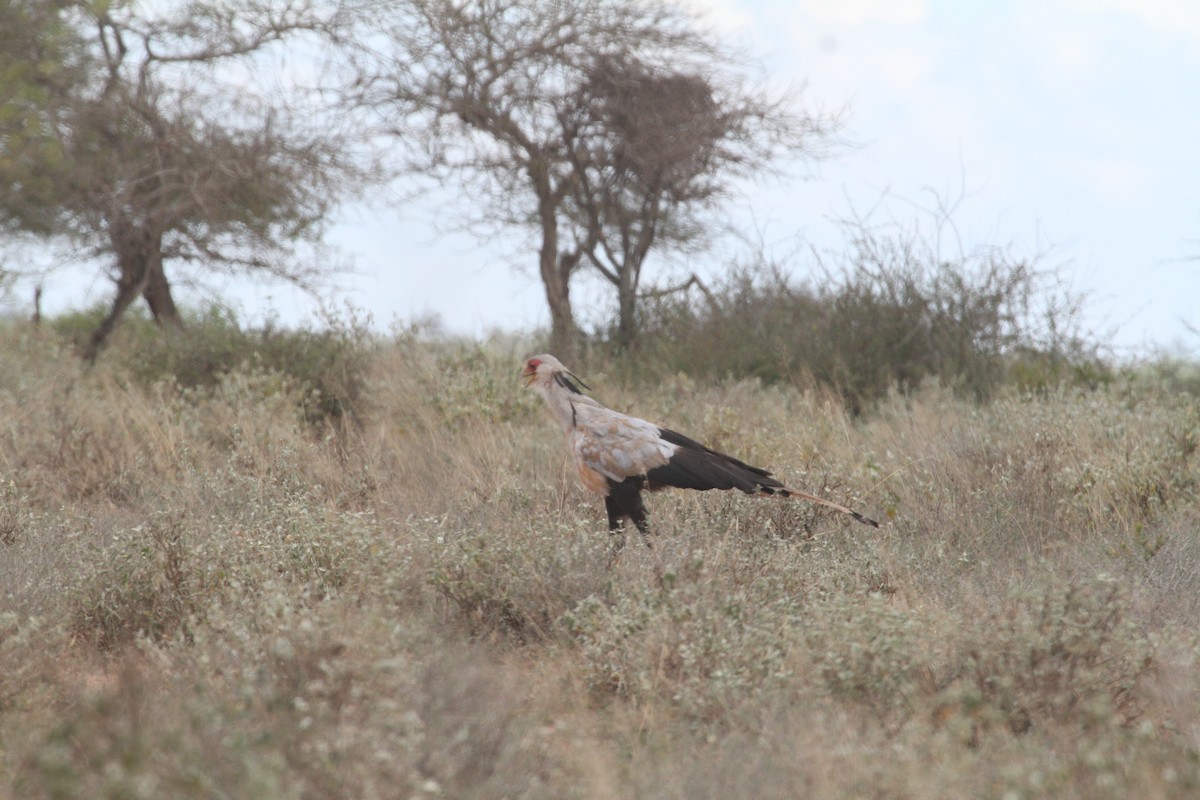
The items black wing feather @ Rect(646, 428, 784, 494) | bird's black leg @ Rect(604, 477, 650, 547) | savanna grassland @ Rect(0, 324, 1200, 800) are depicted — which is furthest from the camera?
bird's black leg @ Rect(604, 477, 650, 547)

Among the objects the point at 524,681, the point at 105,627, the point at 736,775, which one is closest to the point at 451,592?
the point at 524,681

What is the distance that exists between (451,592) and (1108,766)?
2.44 m

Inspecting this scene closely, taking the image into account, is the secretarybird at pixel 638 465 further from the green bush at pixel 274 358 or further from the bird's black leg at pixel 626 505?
the green bush at pixel 274 358

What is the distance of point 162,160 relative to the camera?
46.4ft

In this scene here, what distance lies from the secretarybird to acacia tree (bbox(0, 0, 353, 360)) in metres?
9.41

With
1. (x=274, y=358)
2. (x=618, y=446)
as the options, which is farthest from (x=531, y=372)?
(x=274, y=358)

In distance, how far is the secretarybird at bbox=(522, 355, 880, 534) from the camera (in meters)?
5.04

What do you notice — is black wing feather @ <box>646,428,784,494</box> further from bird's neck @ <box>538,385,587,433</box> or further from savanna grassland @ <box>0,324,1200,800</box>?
bird's neck @ <box>538,385,587,433</box>

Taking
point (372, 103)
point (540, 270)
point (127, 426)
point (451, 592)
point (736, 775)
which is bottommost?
point (736, 775)

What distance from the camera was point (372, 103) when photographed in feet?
48.0

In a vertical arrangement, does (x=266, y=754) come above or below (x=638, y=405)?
below

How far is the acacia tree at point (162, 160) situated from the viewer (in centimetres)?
1404

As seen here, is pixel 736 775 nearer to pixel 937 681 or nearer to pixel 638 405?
pixel 937 681

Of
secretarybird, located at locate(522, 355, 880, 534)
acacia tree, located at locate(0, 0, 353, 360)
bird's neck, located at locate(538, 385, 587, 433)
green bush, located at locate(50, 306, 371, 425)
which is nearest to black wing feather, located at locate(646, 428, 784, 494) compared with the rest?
secretarybird, located at locate(522, 355, 880, 534)
